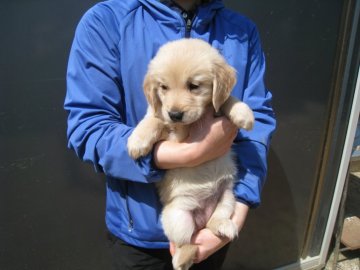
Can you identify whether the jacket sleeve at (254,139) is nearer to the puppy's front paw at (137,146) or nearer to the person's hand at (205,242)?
the person's hand at (205,242)

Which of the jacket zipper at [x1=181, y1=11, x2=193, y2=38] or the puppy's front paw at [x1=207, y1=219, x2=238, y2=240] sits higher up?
the jacket zipper at [x1=181, y1=11, x2=193, y2=38]

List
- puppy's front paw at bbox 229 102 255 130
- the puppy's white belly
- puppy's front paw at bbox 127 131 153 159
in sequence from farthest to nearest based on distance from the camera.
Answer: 1. the puppy's white belly
2. puppy's front paw at bbox 229 102 255 130
3. puppy's front paw at bbox 127 131 153 159

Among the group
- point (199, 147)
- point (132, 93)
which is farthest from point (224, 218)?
point (132, 93)

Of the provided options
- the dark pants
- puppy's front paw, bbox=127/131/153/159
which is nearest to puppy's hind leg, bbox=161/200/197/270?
the dark pants

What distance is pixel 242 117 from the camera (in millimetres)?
1706

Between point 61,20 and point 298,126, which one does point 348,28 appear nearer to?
point 298,126

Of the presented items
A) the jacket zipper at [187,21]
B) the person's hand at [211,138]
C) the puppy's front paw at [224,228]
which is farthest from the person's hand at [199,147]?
the jacket zipper at [187,21]

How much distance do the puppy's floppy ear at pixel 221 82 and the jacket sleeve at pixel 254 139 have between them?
0.69ft

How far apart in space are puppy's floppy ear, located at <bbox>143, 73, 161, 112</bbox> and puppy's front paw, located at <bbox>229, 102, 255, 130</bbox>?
1.26 feet

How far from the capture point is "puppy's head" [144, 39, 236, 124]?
67.6 inches

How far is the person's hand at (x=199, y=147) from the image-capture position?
1641 millimetres

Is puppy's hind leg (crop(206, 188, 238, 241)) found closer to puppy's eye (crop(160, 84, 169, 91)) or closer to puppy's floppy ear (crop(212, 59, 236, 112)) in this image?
puppy's floppy ear (crop(212, 59, 236, 112))

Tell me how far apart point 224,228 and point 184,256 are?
243 mm

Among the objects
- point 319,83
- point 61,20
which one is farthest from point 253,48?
point 319,83
